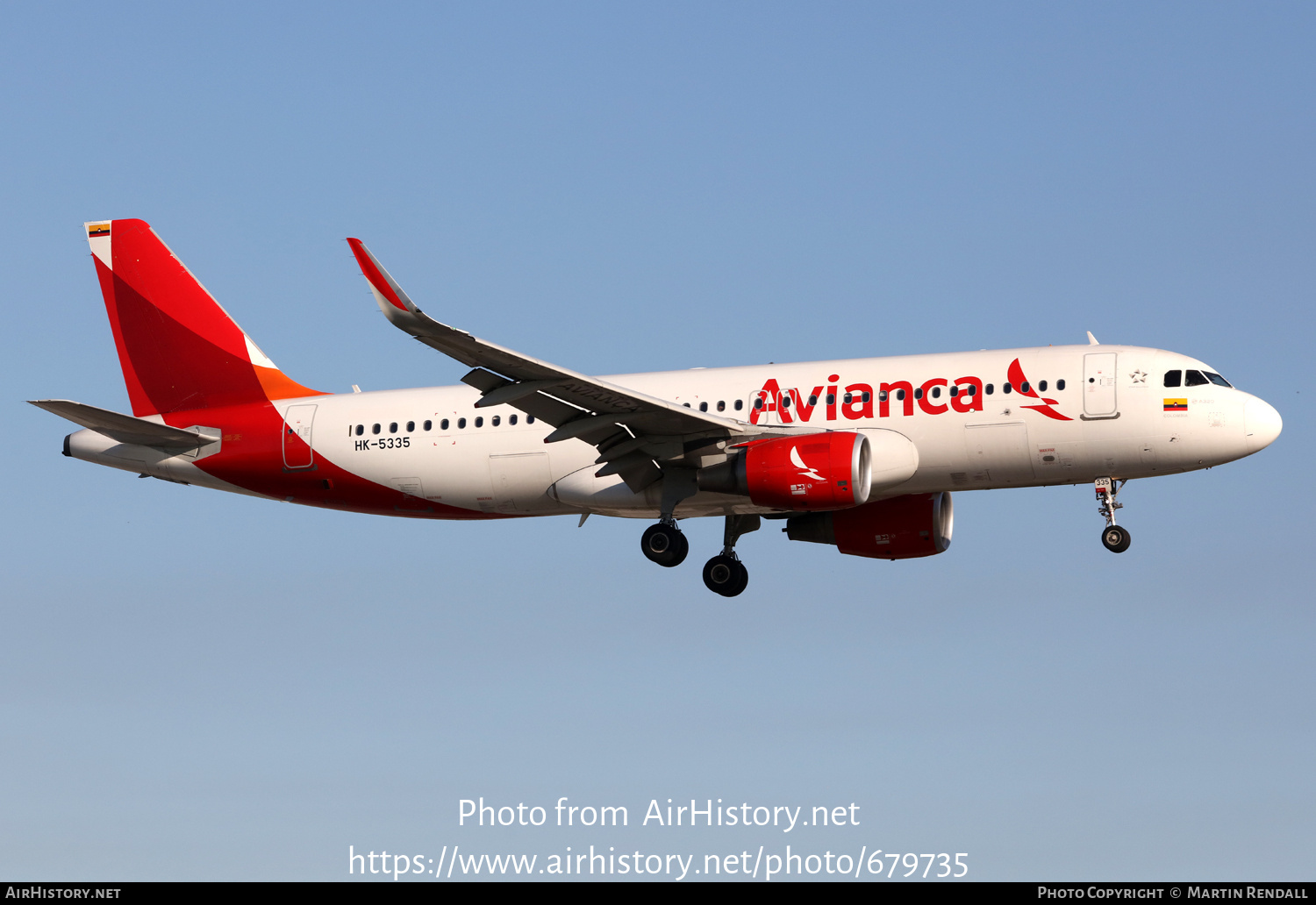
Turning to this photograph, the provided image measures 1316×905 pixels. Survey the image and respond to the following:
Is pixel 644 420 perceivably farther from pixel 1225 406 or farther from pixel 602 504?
pixel 1225 406

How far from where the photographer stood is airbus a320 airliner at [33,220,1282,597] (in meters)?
34.3

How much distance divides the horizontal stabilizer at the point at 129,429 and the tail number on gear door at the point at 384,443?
3869 millimetres

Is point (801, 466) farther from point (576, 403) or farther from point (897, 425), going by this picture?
point (576, 403)

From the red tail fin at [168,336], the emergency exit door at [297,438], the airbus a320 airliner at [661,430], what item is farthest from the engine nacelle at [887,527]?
the red tail fin at [168,336]

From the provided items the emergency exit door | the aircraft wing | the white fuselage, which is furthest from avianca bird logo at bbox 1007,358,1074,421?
the emergency exit door

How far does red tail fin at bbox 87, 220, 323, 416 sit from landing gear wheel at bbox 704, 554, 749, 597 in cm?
1087

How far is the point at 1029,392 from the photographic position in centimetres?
3475

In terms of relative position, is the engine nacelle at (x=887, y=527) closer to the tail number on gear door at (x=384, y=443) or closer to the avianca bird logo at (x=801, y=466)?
the avianca bird logo at (x=801, y=466)

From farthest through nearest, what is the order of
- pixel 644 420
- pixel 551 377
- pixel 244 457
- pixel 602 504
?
pixel 244 457
pixel 602 504
pixel 644 420
pixel 551 377

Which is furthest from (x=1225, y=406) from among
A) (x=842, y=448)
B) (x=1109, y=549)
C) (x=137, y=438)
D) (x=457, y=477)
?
(x=137, y=438)

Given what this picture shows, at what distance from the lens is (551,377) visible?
32312 mm

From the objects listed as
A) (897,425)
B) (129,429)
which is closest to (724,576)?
(897,425)

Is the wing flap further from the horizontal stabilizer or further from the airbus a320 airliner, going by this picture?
the horizontal stabilizer

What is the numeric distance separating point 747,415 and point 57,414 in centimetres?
1532
